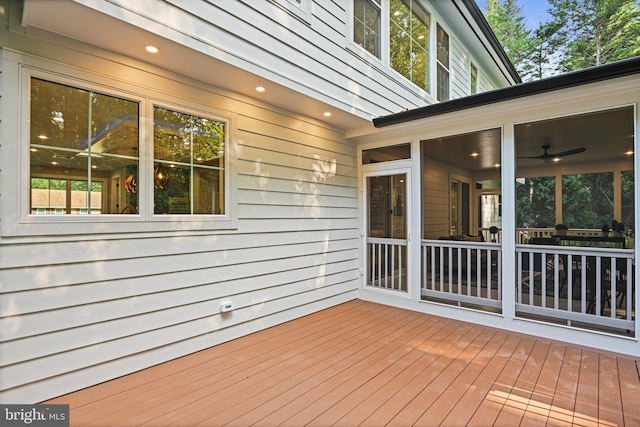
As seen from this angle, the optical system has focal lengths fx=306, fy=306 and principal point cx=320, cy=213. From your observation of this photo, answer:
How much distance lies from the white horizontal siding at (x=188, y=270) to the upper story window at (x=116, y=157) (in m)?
0.18

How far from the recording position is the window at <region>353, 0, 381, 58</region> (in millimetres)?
4657

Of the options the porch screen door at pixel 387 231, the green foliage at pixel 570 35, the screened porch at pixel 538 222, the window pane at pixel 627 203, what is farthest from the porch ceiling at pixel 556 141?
the green foliage at pixel 570 35

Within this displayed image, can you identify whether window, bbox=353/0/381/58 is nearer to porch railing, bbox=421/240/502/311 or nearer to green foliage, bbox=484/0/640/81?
porch railing, bbox=421/240/502/311

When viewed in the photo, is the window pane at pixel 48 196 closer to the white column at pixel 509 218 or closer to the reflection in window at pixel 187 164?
the reflection in window at pixel 187 164

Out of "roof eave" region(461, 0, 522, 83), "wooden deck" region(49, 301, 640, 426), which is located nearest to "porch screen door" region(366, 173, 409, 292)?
"wooden deck" region(49, 301, 640, 426)

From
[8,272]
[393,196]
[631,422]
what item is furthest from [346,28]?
[631,422]

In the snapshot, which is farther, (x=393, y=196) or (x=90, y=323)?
(x=393, y=196)

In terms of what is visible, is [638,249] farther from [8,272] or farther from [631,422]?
[8,272]

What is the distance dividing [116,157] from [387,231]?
3.88m

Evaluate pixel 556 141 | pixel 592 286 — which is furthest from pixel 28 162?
pixel 556 141

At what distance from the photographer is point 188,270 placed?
3.17m

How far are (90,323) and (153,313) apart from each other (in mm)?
488

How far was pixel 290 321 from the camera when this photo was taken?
4156 millimetres

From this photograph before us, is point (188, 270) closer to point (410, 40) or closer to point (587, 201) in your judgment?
point (410, 40)
